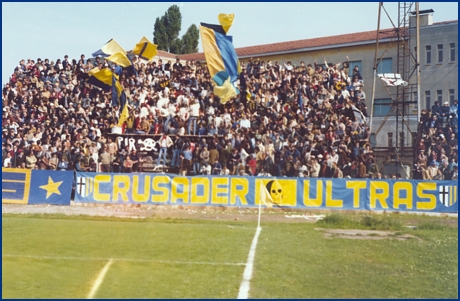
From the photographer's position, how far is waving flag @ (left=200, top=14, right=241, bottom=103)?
26.7 metres

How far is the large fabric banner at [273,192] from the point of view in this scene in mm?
22766

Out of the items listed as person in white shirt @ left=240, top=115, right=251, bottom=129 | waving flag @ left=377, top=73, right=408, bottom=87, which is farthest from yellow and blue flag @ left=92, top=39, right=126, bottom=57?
waving flag @ left=377, top=73, right=408, bottom=87

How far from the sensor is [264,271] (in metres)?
11.3

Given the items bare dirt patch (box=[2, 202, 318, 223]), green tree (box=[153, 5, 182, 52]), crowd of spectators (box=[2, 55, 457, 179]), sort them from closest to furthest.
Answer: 1. bare dirt patch (box=[2, 202, 318, 223])
2. crowd of spectators (box=[2, 55, 457, 179])
3. green tree (box=[153, 5, 182, 52])

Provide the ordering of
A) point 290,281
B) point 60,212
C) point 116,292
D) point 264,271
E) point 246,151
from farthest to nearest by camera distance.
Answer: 1. point 246,151
2. point 60,212
3. point 264,271
4. point 290,281
5. point 116,292

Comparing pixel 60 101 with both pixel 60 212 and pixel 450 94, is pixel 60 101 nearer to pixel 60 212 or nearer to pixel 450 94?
pixel 60 212

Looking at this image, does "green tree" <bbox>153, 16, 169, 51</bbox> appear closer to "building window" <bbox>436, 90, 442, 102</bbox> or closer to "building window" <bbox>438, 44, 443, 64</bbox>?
"building window" <bbox>438, 44, 443, 64</bbox>

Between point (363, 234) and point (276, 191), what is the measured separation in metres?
6.63

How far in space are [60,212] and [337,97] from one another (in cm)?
1408

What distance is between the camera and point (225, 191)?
77.8 ft

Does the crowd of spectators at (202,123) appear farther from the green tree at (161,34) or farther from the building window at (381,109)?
the green tree at (161,34)

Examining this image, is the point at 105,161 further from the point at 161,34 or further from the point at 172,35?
the point at 161,34

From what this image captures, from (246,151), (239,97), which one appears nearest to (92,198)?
(246,151)

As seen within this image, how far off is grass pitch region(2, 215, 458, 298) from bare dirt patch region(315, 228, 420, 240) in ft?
1.44
